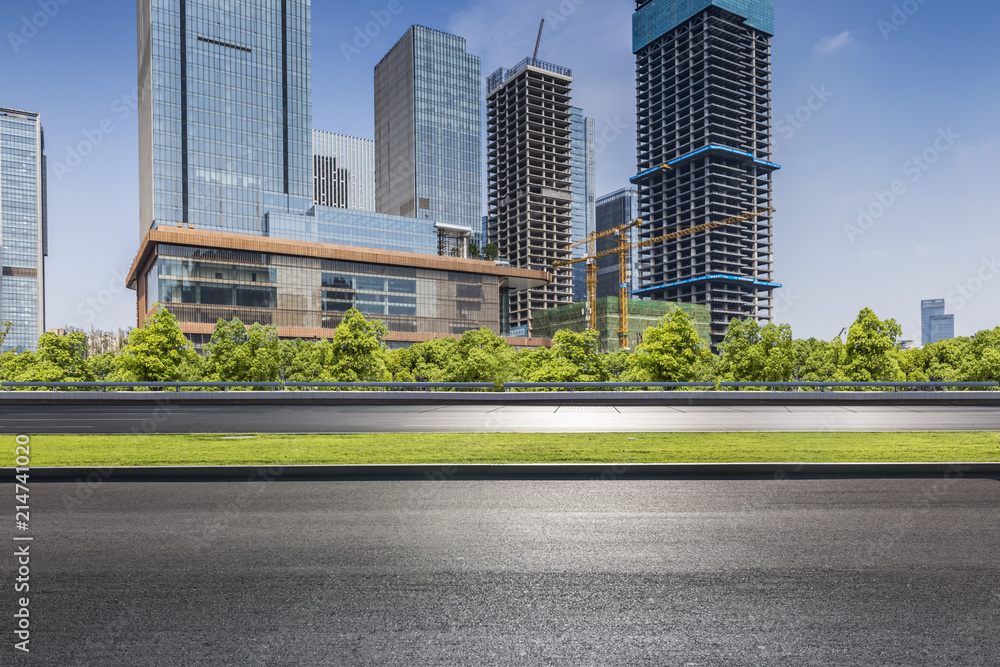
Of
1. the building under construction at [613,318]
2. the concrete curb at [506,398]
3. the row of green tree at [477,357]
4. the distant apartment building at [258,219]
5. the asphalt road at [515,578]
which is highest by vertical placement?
the distant apartment building at [258,219]

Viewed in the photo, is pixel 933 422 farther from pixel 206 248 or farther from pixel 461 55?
pixel 461 55

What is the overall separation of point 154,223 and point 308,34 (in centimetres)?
5948

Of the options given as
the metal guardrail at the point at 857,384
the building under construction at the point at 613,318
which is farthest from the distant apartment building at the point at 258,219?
the metal guardrail at the point at 857,384

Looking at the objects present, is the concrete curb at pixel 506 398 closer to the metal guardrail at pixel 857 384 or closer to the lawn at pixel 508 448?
the metal guardrail at pixel 857 384

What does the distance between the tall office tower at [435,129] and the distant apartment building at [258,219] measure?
81.6ft

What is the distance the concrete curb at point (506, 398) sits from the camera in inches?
1031

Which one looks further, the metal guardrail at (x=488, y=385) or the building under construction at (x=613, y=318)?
the building under construction at (x=613, y=318)

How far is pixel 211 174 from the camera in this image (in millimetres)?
134750

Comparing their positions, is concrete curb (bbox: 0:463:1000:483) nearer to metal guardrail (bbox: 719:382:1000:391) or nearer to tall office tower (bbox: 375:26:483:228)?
metal guardrail (bbox: 719:382:1000:391)

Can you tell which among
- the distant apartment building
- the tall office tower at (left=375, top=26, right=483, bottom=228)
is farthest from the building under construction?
the tall office tower at (left=375, top=26, right=483, bottom=228)

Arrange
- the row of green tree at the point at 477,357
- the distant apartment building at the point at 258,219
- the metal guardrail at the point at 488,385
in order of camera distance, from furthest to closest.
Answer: the distant apartment building at the point at 258,219
the row of green tree at the point at 477,357
the metal guardrail at the point at 488,385

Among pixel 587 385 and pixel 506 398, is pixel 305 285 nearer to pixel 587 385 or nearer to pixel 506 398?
Result: pixel 506 398

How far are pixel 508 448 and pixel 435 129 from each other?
184 metres

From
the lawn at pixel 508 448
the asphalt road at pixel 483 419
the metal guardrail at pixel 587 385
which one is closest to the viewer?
the lawn at pixel 508 448
